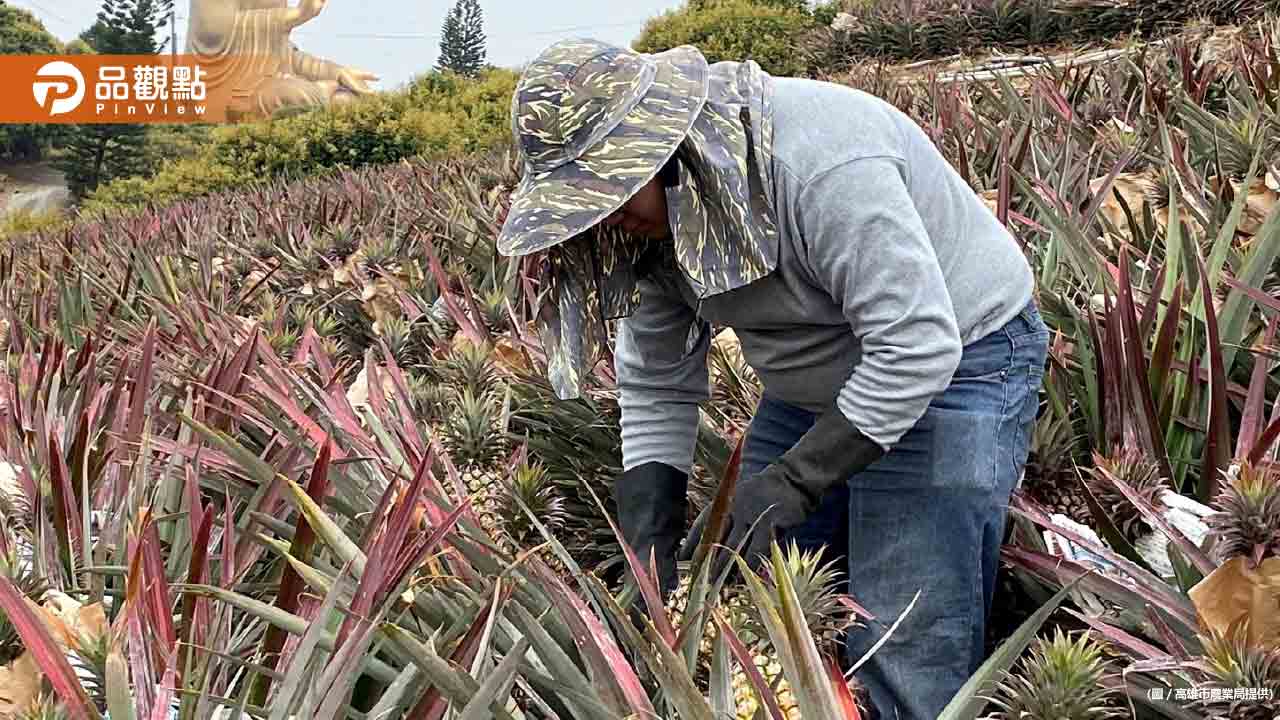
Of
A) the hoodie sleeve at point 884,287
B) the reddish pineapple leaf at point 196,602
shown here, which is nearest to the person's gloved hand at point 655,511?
the hoodie sleeve at point 884,287

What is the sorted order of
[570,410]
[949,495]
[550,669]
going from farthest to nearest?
[570,410], [949,495], [550,669]

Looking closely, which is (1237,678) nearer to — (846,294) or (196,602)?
(846,294)

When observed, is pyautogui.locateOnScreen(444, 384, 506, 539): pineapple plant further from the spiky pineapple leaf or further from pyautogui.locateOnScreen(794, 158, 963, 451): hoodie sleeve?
the spiky pineapple leaf

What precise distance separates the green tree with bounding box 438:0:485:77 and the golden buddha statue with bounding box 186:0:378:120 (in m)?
5.91

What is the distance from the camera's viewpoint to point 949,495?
74.4 inches

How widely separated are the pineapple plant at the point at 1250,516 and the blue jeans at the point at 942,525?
51 cm

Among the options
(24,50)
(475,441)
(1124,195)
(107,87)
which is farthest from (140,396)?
(24,50)

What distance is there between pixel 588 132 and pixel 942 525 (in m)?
0.87

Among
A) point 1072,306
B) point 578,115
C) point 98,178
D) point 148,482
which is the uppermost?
point 578,115

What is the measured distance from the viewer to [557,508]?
2.35 meters

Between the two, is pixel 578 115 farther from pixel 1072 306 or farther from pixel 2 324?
pixel 2 324

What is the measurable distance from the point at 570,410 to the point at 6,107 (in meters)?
35.8

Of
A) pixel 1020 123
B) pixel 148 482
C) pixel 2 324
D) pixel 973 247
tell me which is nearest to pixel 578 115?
pixel 973 247

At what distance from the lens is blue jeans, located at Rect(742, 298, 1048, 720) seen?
188cm
